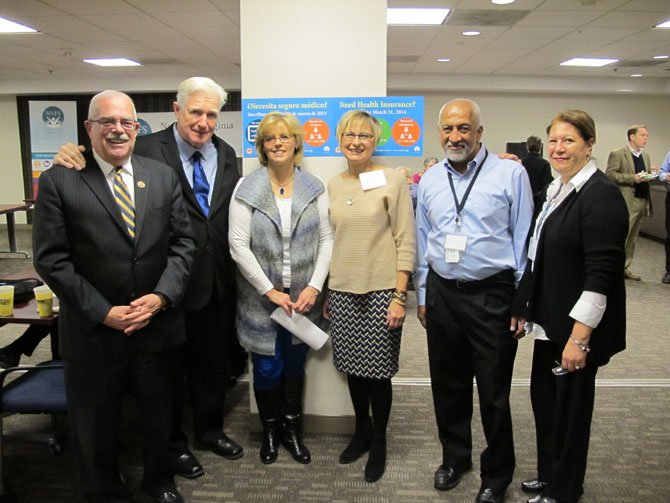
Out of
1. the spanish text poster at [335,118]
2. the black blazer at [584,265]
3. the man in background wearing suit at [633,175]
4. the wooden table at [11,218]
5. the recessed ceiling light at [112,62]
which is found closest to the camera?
the black blazer at [584,265]

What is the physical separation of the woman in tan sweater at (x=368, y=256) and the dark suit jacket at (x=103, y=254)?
0.68 m

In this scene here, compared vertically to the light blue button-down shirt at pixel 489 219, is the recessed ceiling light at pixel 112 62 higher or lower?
higher

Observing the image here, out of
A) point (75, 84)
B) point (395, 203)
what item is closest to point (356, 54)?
point (395, 203)

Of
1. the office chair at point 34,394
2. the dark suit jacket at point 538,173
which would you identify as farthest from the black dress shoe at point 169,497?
the dark suit jacket at point 538,173

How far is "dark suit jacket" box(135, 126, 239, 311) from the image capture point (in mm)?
2314

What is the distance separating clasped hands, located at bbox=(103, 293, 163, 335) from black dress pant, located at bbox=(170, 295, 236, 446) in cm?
44

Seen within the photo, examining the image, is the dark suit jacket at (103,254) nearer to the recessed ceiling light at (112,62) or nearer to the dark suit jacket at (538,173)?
the dark suit jacket at (538,173)

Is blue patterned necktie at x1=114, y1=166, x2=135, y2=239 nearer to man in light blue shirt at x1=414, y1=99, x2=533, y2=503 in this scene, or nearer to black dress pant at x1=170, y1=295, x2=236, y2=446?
black dress pant at x1=170, y1=295, x2=236, y2=446

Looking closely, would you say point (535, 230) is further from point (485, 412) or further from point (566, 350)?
point (485, 412)

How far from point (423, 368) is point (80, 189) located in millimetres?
2620

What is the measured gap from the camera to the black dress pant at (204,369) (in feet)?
8.16

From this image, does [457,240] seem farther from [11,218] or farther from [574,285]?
[11,218]

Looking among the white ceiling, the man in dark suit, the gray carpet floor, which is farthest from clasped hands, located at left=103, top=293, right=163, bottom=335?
the white ceiling

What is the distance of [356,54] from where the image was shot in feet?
8.21
